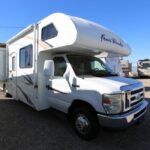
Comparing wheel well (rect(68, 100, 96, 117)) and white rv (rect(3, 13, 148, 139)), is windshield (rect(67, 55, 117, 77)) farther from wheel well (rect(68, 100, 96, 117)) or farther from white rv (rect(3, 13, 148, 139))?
wheel well (rect(68, 100, 96, 117))

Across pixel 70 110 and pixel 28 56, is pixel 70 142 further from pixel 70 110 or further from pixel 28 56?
pixel 28 56

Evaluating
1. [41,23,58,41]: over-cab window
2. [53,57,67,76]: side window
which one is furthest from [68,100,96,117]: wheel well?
[41,23,58,41]: over-cab window

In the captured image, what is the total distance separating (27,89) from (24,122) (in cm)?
122

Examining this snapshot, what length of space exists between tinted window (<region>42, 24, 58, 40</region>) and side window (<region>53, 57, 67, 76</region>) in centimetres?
66

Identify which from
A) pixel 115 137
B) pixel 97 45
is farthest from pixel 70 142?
pixel 97 45

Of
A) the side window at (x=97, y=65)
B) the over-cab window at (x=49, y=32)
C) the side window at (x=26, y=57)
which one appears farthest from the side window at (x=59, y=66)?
the side window at (x=26, y=57)

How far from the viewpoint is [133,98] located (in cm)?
474

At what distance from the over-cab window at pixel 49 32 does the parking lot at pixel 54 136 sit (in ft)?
7.33

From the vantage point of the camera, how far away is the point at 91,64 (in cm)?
587

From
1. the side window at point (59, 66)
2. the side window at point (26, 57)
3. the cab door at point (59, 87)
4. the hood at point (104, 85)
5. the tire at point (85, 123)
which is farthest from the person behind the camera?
→ the side window at point (26, 57)

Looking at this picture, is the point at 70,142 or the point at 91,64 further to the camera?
the point at 91,64

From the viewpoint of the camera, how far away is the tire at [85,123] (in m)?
4.66

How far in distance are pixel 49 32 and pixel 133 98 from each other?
2.84 meters

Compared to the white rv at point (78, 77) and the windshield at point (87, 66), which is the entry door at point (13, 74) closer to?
the white rv at point (78, 77)
